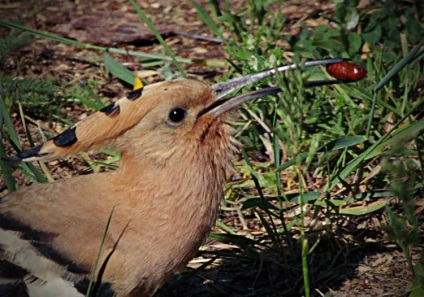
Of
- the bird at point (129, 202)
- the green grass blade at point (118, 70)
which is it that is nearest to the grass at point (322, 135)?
the green grass blade at point (118, 70)

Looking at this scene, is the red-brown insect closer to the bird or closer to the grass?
the grass

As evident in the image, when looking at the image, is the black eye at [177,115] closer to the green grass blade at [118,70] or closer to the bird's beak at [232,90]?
the bird's beak at [232,90]

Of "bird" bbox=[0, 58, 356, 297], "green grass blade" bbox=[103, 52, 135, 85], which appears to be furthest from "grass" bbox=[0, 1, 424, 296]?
"bird" bbox=[0, 58, 356, 297]

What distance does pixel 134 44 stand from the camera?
4051mm

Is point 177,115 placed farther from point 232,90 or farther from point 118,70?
point 118,70

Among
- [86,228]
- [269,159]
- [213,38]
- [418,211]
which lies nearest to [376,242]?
[418,211]

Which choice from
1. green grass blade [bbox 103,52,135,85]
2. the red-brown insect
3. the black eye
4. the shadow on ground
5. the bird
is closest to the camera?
the bird

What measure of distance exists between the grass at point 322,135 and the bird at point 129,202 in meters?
0.23

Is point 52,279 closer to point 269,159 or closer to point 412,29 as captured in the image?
point 269,159

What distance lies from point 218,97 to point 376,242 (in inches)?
28.7

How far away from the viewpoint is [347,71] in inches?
118

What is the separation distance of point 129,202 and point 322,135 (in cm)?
87

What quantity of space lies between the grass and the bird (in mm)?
227

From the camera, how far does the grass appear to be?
9.18 feet
